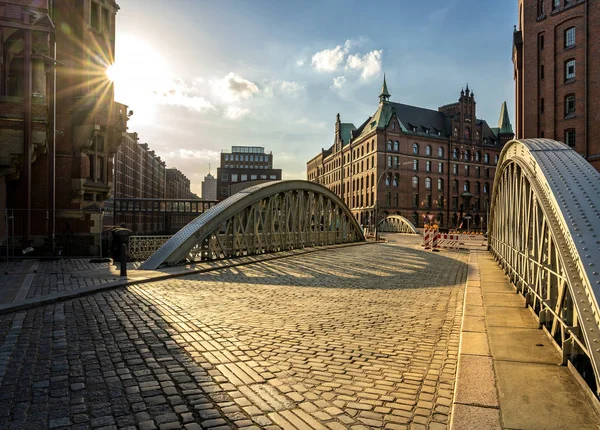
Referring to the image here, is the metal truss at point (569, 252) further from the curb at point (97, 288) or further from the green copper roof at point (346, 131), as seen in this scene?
the green copper roof at point (346, 131)

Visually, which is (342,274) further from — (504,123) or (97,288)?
(504,123)

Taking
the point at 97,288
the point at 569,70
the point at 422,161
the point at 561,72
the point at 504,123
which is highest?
the point at 504,123

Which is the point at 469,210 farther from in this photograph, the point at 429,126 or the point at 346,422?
the point at 346,422

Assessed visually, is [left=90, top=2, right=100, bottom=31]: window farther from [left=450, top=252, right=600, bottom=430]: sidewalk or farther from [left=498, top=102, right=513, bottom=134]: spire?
[left=498, top=102, right=513, bottom=134]: spire

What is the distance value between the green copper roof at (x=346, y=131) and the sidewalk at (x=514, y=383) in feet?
271

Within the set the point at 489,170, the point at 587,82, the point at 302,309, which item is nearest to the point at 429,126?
the point at 489,170

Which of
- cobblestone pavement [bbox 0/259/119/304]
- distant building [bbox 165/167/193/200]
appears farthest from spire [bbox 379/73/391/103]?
distant building [bbox 165/167/193/200]

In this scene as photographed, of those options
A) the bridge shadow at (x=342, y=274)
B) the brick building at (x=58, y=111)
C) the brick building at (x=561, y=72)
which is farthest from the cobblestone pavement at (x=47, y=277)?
the brick building at (x=561, y=72)

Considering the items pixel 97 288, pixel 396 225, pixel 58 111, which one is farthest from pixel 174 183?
pixel 97 288

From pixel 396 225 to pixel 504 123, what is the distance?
43544 millimetres

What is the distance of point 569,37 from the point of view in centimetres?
3928

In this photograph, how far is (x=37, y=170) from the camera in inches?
747

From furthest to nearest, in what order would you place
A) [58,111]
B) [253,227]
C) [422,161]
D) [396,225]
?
[422,161], [396,225], [58,111], [253,227]

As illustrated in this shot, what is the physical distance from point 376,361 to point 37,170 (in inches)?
773
